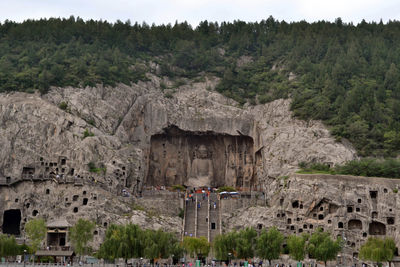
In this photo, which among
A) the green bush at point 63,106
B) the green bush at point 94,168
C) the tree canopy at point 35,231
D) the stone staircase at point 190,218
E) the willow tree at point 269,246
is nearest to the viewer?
the willow tree at point 269,246

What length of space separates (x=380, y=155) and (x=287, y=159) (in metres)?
12.9

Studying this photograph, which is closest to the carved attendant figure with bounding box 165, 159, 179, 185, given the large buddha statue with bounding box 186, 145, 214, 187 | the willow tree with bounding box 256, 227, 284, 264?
the large buddha statue with bounding box 186, 145, 214, 187

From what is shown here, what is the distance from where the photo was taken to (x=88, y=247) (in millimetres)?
78562

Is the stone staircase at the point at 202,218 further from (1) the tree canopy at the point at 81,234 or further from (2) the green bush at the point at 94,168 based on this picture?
(1) the tree canopy at the point at 81,234

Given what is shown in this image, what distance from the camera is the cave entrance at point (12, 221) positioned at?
90.5m

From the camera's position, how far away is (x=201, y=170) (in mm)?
111750

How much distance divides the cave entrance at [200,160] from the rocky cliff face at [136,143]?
17 centimetres

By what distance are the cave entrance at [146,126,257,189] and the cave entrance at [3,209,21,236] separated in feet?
74.5

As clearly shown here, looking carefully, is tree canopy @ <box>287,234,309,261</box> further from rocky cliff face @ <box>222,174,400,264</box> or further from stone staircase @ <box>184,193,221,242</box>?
stone staircase @ <box>184,193,221,242</box>

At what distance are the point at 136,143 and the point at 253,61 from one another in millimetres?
31863

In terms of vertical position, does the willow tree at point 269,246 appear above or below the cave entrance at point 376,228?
below

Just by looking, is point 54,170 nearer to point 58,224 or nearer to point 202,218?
point 58,224

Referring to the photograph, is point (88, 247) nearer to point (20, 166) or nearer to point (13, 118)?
point (20, 166)

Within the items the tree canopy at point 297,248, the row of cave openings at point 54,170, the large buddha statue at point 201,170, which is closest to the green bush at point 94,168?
the row of cave openings at point 54,170
